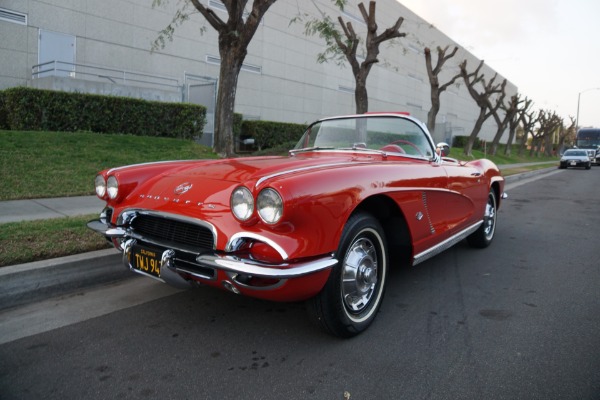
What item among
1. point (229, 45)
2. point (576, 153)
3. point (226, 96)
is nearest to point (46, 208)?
point (226, 96)

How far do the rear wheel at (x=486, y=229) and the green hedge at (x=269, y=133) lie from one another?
10384 mm

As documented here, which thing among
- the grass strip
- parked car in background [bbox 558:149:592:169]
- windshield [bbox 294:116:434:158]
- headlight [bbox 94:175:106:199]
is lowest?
the grass strip

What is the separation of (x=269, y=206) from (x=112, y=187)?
156 centimetres

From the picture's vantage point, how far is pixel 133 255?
2.73 meters

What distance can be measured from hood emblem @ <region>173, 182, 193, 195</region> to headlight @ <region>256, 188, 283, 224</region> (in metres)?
0.75

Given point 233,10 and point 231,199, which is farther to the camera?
point 233,10

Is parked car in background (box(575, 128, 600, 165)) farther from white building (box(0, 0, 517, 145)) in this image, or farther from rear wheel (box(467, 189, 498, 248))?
rear wheel (box(467, 189, 498, 248))

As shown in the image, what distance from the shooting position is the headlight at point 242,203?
7.65 ft

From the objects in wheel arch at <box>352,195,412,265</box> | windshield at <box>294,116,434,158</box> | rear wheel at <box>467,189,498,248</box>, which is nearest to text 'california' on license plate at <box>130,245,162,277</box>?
wheel arch at <box>352,195,412,265</box>

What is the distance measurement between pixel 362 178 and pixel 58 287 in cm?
251

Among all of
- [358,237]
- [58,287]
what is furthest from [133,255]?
[358,237]

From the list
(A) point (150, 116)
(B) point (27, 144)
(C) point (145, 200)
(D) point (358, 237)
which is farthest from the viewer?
(A) point (150, 116)

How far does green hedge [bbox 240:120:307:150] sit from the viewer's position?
51.6 ft

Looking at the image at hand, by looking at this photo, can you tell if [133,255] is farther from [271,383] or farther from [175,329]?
[271,383]
